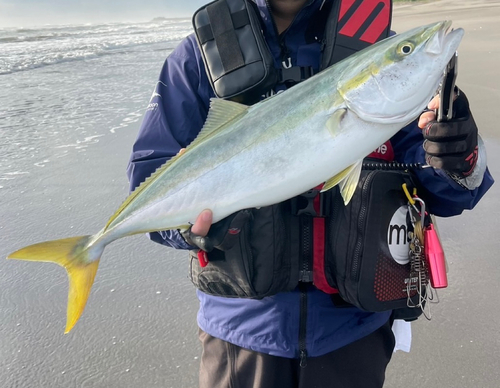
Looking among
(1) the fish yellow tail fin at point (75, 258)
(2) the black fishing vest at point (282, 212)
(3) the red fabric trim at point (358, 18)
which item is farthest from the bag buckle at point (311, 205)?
(1) the fish yellow tail fin at point (75, 258)

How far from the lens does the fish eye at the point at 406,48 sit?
166 centimetres

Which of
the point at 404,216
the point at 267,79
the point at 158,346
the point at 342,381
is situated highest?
the point at 267,79

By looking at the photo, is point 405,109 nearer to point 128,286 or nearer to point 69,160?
point 128,286

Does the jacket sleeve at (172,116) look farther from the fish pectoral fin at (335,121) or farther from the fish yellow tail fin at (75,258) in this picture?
the fish pectoral fin at (335,121)

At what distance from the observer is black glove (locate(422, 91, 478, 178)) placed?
5.69 ft

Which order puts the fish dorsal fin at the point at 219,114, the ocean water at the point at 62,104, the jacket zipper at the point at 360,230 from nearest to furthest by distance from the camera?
the fish dorsal fin at the point at 219,114 < the jacket zipper at the point at 360,230 < the ocean water at the point at 62,104

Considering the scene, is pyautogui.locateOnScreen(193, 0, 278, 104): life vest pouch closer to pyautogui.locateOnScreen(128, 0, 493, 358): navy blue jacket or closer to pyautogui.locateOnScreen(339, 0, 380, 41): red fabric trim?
pyautogui.locateOnScreen(128, 0, 493, 358): navy blue jacket

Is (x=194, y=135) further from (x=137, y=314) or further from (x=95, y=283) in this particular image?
(x=95, y=283)

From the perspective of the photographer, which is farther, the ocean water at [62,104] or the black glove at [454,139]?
the ocean water at [62,104]

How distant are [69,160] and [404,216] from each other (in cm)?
512

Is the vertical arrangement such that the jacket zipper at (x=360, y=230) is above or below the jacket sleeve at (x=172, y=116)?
below

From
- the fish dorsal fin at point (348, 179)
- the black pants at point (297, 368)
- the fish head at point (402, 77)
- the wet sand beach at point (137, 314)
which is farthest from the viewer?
the wet sand beach at point (137, 314)

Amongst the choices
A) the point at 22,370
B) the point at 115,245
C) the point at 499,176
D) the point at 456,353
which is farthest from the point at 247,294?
the point at 499,176

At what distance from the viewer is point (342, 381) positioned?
2146 mm
